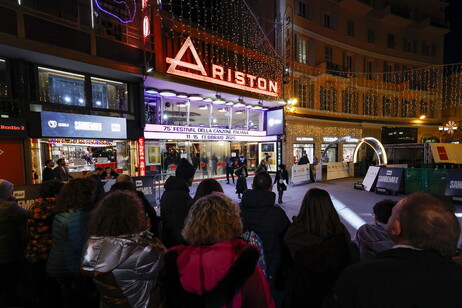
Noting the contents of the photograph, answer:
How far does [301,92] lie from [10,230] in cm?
2010

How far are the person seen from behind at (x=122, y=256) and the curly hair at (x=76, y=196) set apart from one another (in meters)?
0.87

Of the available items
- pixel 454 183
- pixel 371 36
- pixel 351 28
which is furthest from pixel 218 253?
pixel 371 36

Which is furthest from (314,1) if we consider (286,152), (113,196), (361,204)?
(113,196)

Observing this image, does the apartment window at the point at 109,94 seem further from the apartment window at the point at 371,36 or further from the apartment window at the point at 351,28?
the apartment window at the point at 371,36

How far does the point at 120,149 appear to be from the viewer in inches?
444

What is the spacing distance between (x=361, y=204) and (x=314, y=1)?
19.6 meters

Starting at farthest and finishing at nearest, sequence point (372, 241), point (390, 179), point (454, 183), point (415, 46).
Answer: point (415, 46)
point (390, 179)
point (454, 183)
point (372, 241)

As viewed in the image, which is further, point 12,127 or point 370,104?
point 370,104

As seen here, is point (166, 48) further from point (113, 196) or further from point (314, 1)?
point (314, 1)

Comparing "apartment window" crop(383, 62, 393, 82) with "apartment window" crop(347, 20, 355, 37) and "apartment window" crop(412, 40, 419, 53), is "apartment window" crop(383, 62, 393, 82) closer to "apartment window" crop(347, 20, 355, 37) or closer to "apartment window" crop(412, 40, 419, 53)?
"apartment window" crop(412, 40, 419, 53)

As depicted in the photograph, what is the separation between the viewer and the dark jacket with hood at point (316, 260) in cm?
203

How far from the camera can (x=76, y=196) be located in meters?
2.45

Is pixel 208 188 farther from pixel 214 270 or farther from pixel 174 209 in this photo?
pixel 214 270

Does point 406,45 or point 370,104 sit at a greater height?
point 406,45
